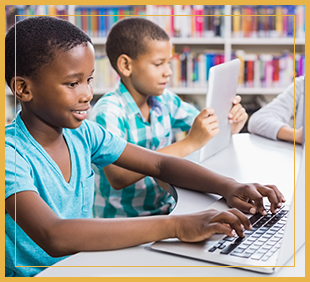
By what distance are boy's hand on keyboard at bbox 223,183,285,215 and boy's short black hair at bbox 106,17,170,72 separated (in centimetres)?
66

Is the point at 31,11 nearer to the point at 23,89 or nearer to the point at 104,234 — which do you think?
the point at 23,89

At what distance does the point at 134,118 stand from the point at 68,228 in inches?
28.6

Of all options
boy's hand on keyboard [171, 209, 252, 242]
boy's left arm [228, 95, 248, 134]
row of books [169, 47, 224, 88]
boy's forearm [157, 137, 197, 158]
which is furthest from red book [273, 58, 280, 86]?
boy's hand on keyboard [171, 209, 252, 242]

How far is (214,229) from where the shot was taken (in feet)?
2.27

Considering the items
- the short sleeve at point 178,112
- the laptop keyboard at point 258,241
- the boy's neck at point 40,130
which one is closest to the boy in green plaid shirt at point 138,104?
the short sleeve at point 178,112

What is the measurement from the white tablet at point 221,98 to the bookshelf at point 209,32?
1.62m

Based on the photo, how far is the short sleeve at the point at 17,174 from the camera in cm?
74

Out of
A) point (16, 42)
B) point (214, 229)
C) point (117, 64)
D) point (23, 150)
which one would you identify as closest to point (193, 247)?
point (214, 229)

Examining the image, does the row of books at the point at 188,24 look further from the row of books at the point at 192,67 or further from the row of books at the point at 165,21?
the row of books at the point at 192,67

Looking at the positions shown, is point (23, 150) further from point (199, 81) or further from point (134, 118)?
point (199, 81)

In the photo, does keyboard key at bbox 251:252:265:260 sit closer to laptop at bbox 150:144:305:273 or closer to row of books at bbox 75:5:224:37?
laptop at bbox 150:144:305:273

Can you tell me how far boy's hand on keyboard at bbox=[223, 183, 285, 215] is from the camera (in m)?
0.85

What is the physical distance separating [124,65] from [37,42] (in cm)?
61

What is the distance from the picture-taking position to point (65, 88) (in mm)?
832
